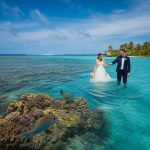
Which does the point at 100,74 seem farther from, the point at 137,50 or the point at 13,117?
the point at 137,50

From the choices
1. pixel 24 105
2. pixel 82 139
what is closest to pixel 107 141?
pixel 82 139

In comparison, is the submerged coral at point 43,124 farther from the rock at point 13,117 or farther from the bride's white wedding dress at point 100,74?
the bride's white wedding dress at point 100,74

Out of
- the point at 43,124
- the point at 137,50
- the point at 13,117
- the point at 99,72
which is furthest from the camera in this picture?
the point at 137,50

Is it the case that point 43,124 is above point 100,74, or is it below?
above

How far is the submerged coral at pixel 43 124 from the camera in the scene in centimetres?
609

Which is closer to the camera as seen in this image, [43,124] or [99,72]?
[43,124]

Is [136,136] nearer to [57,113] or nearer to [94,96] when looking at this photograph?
[57,113]

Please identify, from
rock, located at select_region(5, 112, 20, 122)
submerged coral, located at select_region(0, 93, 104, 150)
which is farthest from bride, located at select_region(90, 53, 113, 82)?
rock, located at select_region(5, 112, 20, 122)

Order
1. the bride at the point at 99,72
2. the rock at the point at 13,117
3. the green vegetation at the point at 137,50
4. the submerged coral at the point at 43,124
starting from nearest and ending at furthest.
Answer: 1. the submerged coral at the point at 43,124
2. the rock at the point at 13,117
3. the bride at the point at 99,72
4. the green vegetation at the point at 137,50

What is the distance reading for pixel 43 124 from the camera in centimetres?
534

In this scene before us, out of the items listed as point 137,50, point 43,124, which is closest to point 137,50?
point 137,50

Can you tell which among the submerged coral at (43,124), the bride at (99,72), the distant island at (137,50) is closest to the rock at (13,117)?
the submerged coral at (43,124)

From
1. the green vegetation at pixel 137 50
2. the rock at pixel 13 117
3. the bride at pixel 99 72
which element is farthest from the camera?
the green vegetation at pixel 137 50

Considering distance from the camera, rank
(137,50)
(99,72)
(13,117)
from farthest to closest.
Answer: (137,50) < (99,72) < (13,117)
